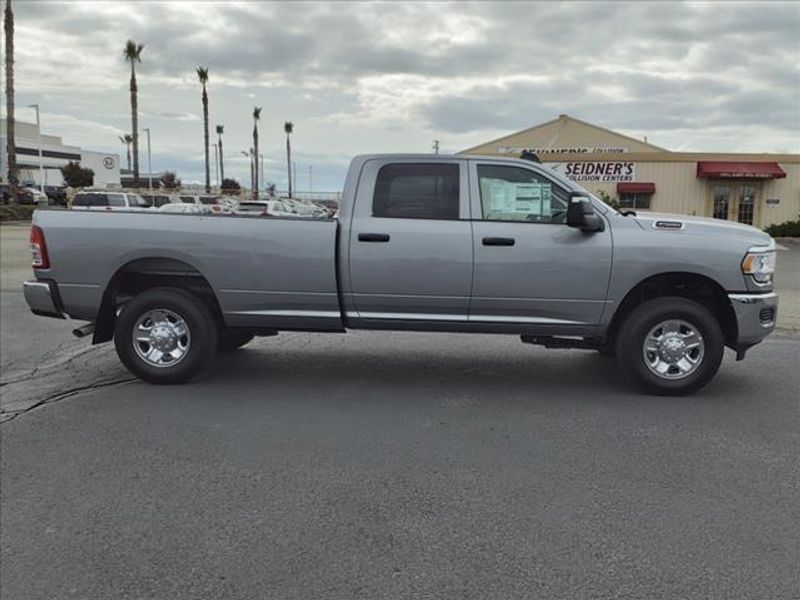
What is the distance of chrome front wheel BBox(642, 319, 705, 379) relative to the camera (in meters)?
5.93

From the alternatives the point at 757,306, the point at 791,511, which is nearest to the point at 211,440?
the point at 791,511

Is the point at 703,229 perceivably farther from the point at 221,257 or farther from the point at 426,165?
the point at 221,257

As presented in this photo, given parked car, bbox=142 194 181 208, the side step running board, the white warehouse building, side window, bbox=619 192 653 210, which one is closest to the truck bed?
the side step running board

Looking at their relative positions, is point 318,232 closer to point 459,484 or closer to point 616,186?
point 459,484

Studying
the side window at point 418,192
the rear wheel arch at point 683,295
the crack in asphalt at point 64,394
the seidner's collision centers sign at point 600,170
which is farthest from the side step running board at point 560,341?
the seidner's collision centers sign at point 600,170

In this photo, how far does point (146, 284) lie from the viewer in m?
6.53

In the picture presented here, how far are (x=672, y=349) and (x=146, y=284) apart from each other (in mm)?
4739

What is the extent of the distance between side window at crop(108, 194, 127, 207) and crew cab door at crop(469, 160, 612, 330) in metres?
26.1

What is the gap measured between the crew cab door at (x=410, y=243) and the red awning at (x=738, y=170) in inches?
1045

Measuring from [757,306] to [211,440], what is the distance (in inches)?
176

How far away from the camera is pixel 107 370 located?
6922 mm

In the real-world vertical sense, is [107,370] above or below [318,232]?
below

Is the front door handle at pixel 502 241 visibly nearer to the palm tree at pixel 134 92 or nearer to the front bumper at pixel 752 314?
the front bumper at pixel 752 314

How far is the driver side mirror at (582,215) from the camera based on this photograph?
18.6 ft
